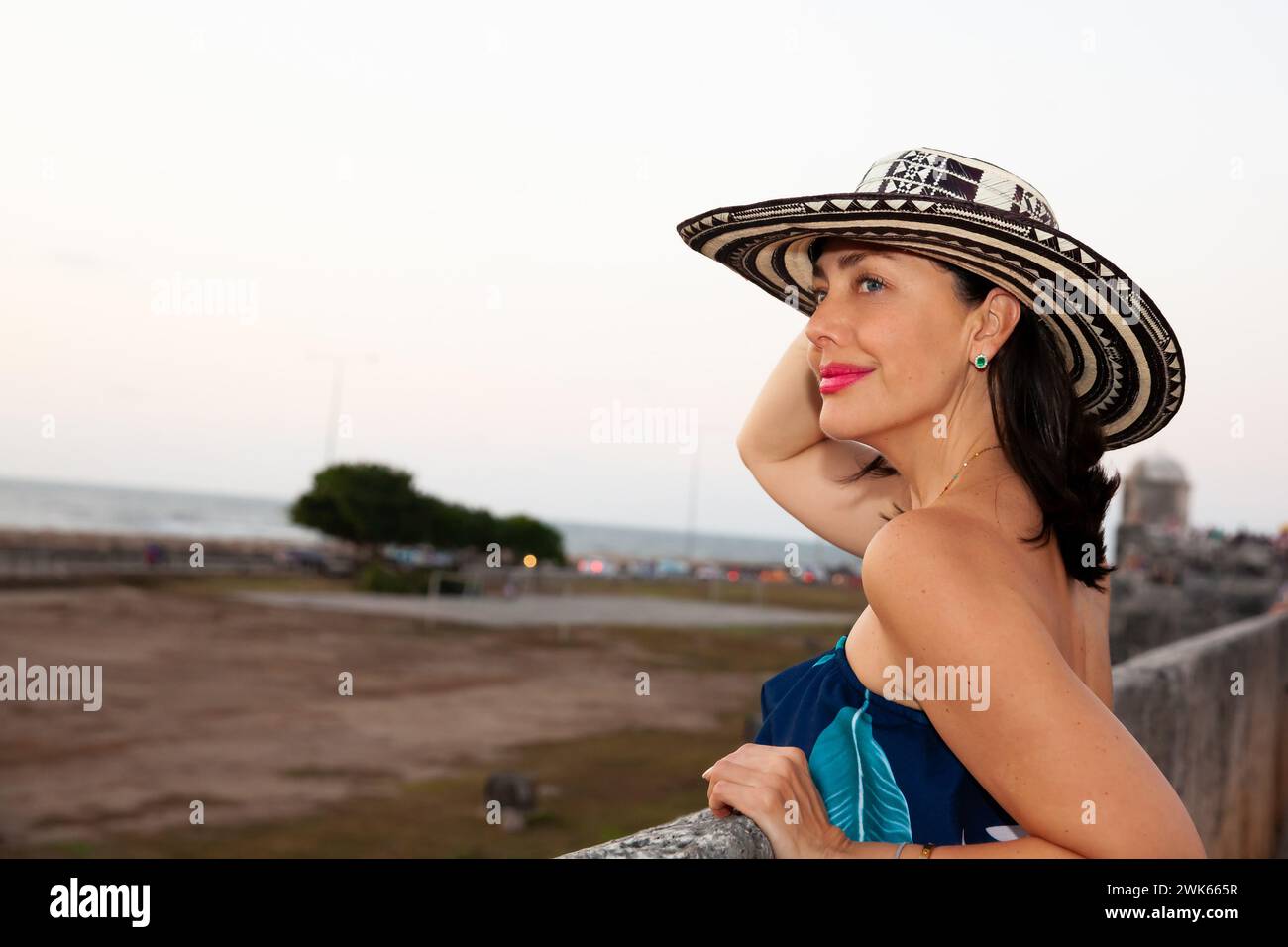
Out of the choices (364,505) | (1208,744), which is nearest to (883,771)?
(1208,744)

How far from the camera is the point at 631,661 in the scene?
25094 mm

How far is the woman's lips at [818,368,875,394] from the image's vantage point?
1859mm

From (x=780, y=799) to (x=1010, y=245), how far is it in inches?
34.6

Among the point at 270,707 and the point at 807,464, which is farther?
the point at 270,707

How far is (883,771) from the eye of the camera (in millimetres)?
1799

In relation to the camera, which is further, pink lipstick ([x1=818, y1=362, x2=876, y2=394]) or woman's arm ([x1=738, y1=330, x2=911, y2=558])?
woman's arm ([x1=738, y1=330, x2=911, y2=558])

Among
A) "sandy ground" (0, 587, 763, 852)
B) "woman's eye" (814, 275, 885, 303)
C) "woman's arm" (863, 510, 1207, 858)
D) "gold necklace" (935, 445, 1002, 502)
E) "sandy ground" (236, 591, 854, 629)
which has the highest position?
"woman's eye" (814, 275, 885, 303)

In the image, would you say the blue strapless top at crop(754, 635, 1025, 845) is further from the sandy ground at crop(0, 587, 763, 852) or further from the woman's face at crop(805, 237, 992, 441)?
the sandy ground at crop(0, 587, 763, 852)

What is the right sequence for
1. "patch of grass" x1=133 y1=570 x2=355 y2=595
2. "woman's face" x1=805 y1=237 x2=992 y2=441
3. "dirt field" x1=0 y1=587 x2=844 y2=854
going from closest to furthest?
"woman's face" x1=805 y1=237 x2=992 y2=441, "dirt field" x1=0 y1=587 x2=844 y2=854, "patch of grass" x1=133 y1=570 x2=355 y2=595

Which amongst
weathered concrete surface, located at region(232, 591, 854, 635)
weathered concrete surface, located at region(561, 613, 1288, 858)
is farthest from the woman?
weathered concrete surface, located at region(232, 591, 854, 635)

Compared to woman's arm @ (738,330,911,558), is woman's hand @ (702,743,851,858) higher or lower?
lower

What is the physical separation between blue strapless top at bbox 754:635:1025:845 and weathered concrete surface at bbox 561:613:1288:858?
0.73 feet

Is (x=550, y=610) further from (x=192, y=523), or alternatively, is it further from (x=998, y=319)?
(x=192, y=523)
